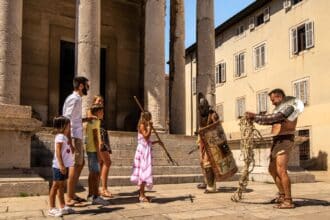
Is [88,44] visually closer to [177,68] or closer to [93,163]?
[177,68]

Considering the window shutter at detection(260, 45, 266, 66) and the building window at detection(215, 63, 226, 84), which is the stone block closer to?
the window shutter at detection(260, 45, 266, 66)

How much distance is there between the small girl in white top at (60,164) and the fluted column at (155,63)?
817 cm

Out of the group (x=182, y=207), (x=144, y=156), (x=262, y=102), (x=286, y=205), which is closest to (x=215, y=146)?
(x=144, y=156)

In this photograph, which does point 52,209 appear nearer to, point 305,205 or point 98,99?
point 98,99

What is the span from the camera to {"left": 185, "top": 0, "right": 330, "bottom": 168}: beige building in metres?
22.7

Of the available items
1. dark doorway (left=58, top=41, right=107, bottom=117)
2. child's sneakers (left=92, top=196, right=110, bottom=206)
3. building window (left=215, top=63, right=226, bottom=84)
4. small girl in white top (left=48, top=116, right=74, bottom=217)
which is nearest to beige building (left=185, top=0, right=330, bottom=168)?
→ building window (left=215, top=63, right=226, bottom=84)

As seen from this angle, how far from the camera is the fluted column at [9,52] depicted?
1141 cm

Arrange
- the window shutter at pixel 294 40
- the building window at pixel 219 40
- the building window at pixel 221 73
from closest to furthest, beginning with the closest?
1. the window shutter at pixel 294 40
2. the building window at pixel 221 73
3. the building window at pixel 219 40

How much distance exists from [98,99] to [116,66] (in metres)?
12.1

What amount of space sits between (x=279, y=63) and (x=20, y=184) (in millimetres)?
21333

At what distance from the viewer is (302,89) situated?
24.3m

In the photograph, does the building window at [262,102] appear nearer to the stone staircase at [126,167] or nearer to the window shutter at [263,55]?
the window shutter at [263,55]

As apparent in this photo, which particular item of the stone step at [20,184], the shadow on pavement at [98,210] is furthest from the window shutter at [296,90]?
the shadow on pavement at [98,210]

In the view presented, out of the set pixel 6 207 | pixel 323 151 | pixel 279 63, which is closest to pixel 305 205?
pixel 6 207
